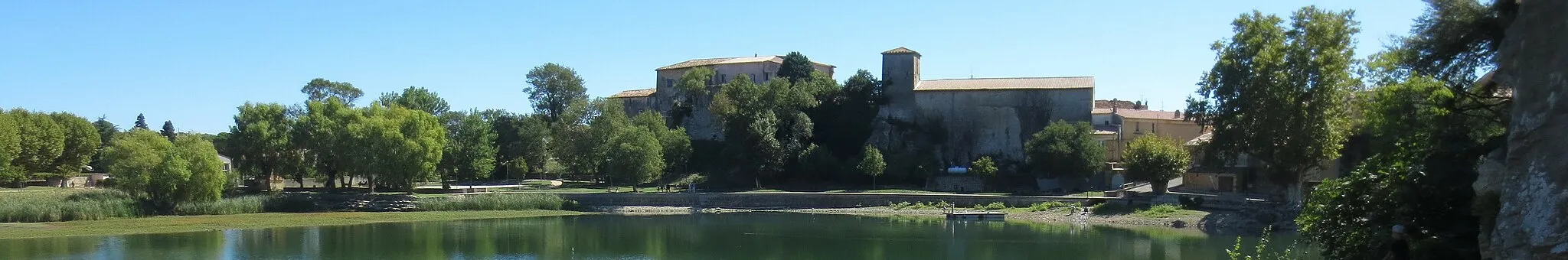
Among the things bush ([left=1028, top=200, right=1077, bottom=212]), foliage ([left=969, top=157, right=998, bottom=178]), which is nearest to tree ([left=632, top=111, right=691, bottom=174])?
foliage ([left=969, top=157, right=998, bottom=178])

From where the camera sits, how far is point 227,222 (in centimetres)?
4522

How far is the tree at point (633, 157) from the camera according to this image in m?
59.9

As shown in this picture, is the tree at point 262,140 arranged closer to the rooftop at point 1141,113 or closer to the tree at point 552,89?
the tree at point 552,89

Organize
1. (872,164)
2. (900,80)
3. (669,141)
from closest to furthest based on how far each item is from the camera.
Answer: (872,164) → (669,141) → (900,80)

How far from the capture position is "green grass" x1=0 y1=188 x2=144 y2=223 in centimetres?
4350

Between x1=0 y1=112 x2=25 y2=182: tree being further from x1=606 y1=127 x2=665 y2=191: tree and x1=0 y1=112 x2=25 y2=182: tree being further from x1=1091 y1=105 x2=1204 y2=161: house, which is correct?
x1=1091 y1=105 x2=1204 y2=161: house

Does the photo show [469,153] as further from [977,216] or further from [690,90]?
[977,216]

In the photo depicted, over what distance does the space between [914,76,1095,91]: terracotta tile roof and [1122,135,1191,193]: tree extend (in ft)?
51.4

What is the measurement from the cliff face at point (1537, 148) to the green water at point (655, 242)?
19335 mm

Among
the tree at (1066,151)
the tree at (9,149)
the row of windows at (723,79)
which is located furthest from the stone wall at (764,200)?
the row of windows at (723,79)

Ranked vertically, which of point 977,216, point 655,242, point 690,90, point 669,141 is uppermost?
point 690,90

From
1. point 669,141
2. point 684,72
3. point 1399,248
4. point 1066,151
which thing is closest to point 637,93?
point 684,72

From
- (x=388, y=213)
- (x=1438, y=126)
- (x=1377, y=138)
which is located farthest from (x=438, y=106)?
(x=1438, y=126)

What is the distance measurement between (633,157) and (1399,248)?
4668cm
